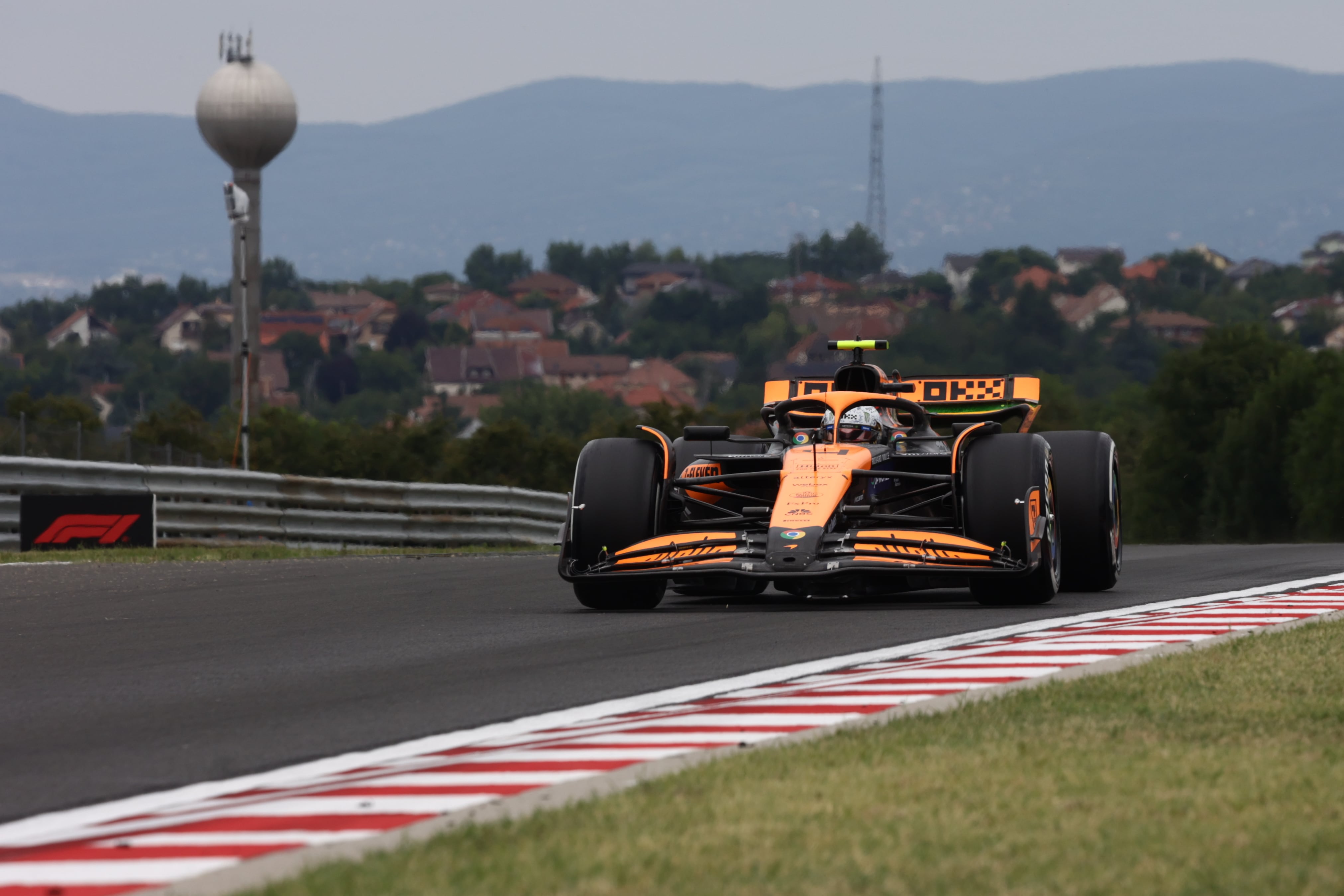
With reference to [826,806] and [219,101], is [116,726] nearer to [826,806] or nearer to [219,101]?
[826,806]

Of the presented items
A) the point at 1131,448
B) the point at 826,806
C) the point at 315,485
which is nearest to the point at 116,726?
the point at 826,806

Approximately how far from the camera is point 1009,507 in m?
11.8

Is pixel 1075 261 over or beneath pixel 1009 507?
over

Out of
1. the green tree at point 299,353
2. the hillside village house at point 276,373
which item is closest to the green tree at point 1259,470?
the hillside village house at point 276,373

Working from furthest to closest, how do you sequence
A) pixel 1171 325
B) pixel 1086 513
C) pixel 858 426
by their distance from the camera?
pixel 1171 325 → pixel 1086 513 → pixel 858 426

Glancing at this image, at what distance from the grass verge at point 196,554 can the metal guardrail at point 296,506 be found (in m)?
0.41

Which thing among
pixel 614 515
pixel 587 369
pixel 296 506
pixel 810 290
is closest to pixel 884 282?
pixel 810 290

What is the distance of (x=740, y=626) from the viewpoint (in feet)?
35.4

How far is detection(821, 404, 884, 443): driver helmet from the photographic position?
13.0 meters

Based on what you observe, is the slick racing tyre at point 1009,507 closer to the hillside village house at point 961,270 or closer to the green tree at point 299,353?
the hillside village house at point 961,270

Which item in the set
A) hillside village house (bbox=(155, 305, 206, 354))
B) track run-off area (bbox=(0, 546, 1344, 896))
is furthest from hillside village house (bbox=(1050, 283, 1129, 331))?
track run-off area (bbox=(0, 546, 1344, 896))

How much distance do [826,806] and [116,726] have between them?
2991 millimetres

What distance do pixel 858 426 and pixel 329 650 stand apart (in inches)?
173

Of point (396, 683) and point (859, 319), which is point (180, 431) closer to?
point (859, 319)
